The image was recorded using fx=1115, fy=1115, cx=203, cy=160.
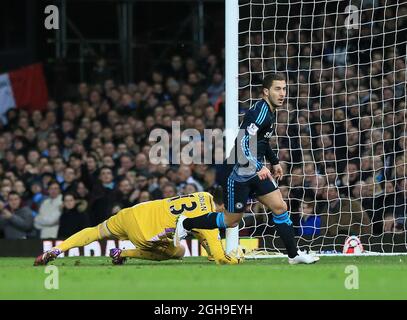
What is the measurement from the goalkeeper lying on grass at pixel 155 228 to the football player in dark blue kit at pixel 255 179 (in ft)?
1.07

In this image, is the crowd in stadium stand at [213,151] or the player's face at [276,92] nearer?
the player's face at [276,92]

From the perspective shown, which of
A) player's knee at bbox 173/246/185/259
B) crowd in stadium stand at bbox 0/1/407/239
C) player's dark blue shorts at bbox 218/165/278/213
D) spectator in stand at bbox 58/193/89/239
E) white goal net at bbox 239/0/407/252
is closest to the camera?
player's dark blue shorts at bbox 218/165/278/213

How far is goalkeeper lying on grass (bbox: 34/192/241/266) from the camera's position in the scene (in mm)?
11875

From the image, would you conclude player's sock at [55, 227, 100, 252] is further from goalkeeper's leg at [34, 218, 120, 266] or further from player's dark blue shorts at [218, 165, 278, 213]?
player's dark blue shorts at [218, 165, 278, 213]

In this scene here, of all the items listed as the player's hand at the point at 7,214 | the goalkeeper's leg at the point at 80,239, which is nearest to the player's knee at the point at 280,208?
the goalkeeper's leg at the point at 80,239

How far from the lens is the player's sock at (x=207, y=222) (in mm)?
11492

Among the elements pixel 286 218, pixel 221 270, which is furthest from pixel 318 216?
pixel 221 270

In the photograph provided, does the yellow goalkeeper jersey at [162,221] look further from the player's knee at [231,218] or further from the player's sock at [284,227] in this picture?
the player's sock at [284,227]

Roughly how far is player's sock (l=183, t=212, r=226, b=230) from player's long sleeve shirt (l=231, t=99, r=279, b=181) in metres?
0.44

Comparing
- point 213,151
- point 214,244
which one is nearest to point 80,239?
point 214,244

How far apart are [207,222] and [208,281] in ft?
5.44

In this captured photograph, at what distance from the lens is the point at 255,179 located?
11.4m

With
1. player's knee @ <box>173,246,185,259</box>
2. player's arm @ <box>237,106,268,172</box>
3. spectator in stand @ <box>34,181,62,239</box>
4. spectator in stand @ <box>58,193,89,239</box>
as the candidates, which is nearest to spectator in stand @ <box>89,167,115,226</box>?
spectator in stand @ <box>58,193,89,239</box>

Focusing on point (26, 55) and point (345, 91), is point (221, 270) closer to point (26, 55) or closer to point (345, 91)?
point (345, 91)
